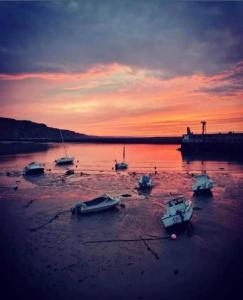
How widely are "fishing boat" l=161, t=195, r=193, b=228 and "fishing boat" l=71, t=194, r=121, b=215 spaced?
6742mm

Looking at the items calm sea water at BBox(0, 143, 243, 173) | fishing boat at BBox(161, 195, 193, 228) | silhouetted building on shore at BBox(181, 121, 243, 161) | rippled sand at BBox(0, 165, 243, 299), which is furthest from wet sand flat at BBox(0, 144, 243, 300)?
silhouetted building on shore at BBox(181, 121, 243, 161)

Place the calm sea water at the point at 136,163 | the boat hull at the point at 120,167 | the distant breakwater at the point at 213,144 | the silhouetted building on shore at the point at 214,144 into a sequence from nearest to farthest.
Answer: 1. the boat hull at the point at 120,167
2. the calm sea water at the point at 136,163
3. the distant breakwater at the point at 213,144
4. the silhouetted building on shore at the point at 214,144

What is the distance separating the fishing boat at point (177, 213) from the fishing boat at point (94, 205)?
22.1ft

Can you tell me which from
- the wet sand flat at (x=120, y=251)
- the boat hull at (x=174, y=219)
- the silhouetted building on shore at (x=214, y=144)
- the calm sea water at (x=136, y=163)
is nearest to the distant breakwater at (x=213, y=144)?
the silhouetted building on shore at (x=214, y=144)

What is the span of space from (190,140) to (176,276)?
96.8 meters

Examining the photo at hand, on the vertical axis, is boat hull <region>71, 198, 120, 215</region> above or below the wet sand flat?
above

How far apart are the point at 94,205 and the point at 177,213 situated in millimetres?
9195

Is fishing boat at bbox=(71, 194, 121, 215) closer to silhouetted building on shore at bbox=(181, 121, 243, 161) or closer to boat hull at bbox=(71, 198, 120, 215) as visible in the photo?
boat hull at bbox=(71, 198, 120, 215)

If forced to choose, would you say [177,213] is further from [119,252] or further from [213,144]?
[213,144]

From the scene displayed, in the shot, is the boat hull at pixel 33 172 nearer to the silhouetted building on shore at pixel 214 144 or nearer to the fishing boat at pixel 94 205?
the fishing boat at pixel 94 205

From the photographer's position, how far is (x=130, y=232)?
77.3 feet

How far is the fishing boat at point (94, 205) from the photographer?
28.3 m

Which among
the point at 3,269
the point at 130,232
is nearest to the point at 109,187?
the point at 130,232

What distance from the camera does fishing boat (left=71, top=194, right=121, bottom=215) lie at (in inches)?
1114
